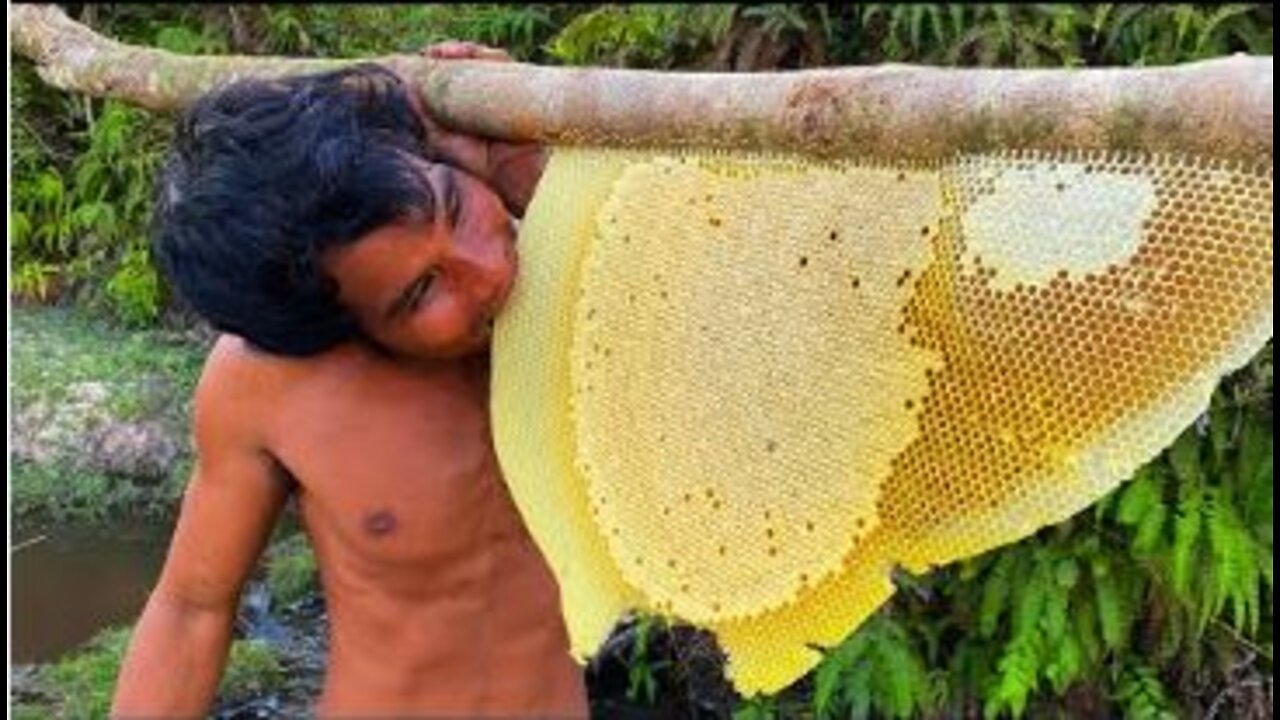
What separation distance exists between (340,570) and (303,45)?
Result: 558 centimetres

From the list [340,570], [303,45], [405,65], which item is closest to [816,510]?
[340,570]

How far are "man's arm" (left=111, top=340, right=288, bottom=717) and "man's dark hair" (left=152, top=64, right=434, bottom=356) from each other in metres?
0.09

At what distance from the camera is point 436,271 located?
4.96ft

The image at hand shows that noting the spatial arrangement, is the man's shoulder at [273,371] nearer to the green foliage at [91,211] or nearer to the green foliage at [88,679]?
the green foliage at [88,679]

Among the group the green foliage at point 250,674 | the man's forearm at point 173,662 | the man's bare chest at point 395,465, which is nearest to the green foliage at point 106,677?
the green foliage at point 250,674

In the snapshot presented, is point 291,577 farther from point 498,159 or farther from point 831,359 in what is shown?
point 831,359

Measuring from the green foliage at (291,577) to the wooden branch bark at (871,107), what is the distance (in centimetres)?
303

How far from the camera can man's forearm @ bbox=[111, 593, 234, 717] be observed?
5.63 ft

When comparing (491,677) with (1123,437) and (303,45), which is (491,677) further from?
(303,45)

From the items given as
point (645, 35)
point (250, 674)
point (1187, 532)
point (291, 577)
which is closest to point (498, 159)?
point (1187, 532)

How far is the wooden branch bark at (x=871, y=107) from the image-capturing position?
1264 millimetres

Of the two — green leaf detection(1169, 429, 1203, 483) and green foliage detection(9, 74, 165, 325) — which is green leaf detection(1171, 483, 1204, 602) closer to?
green leaf detection(1169, 429, 1203, 483)

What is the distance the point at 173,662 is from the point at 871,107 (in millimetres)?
814

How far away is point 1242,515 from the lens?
2.95 m
